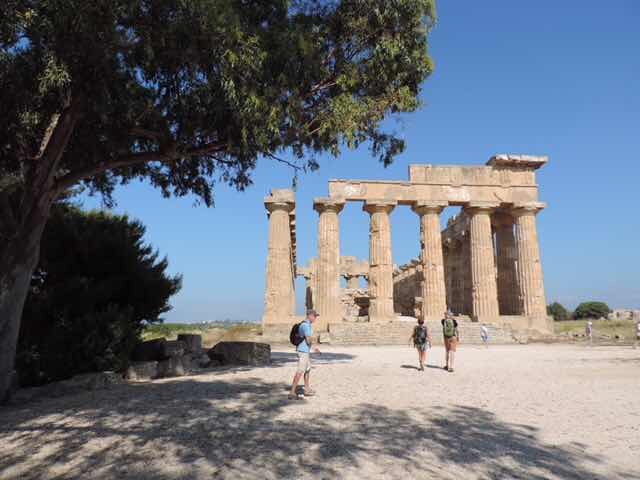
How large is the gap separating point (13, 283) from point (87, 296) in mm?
3738

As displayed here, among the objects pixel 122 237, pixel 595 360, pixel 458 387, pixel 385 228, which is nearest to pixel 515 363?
pixel 595 360

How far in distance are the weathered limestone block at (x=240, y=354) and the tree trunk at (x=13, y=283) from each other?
6.29 m

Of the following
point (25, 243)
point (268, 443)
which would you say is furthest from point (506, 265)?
point (25, 243)

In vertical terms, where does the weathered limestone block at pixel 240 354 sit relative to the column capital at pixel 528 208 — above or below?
below

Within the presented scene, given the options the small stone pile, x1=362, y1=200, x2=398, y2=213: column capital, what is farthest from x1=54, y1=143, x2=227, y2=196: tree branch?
x1=362, y1=200, x2=398, y2=213: column capital

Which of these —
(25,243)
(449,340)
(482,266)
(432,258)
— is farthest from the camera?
(432,258)

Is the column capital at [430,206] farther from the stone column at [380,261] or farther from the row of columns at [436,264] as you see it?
the stone column at [380,261]

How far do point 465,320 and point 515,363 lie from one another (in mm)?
12394

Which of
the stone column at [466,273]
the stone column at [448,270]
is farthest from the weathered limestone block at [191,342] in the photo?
the stone column at [448,270]

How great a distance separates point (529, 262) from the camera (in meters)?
26.3

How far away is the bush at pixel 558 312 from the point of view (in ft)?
221

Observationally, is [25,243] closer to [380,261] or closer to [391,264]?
[380,261]

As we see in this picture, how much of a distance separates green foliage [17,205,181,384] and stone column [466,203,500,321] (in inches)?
692

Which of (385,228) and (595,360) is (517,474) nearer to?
(595,360)
